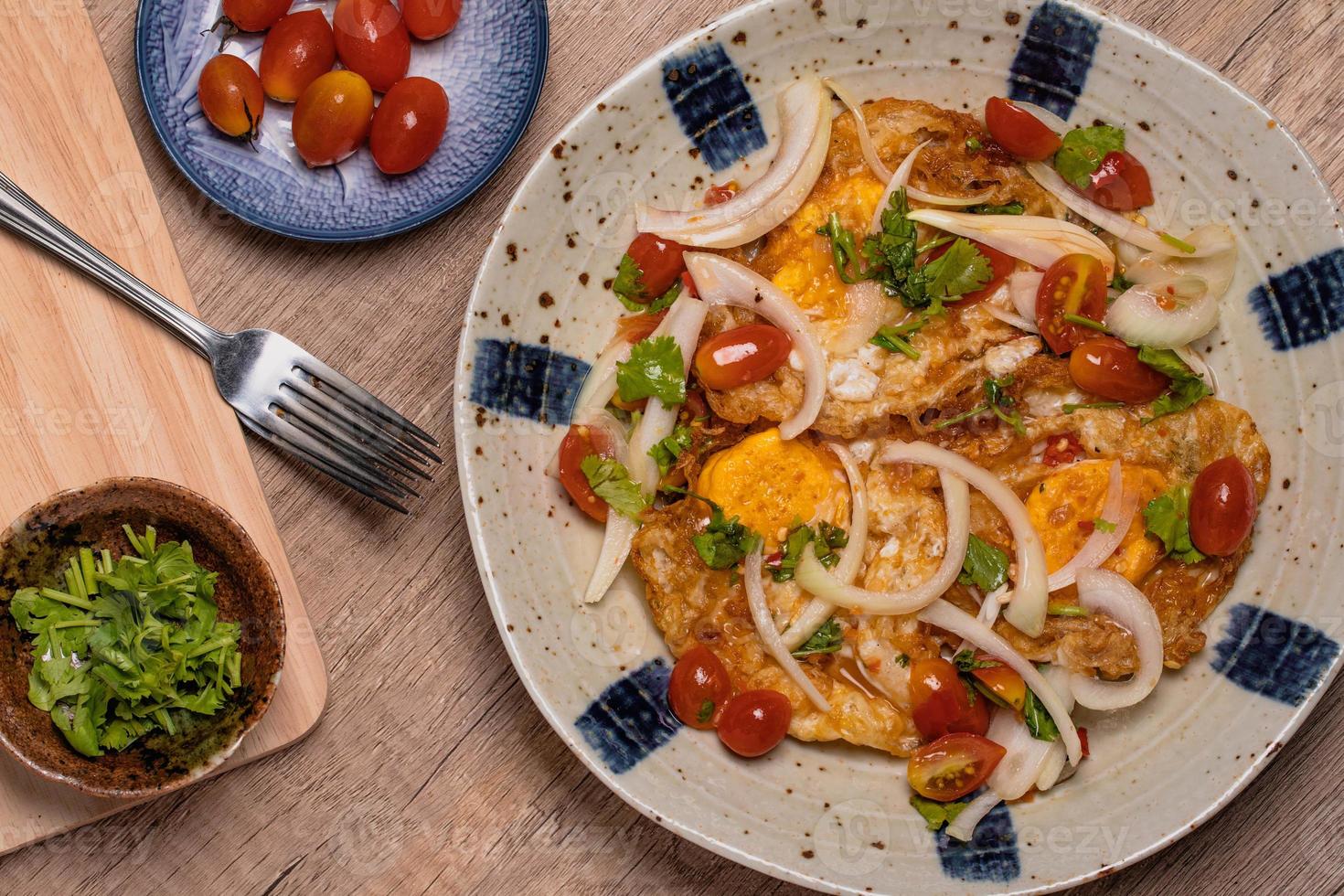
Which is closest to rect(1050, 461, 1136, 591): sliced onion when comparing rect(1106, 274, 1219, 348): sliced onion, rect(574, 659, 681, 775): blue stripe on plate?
rect(1106, 274, 1219, 348): sliced onion

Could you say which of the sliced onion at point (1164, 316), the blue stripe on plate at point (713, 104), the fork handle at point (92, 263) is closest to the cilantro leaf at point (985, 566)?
the sliced onion at point (1164, 316)

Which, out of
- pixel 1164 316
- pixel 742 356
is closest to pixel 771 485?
pixel 742 356

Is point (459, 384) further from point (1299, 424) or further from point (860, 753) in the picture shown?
point (1299, 424)

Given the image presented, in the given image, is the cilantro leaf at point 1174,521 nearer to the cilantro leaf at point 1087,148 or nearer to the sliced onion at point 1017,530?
the sliced onion at point 1017,530

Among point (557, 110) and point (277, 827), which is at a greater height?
point (557, 110)

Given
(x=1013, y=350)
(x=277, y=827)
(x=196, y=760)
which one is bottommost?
(x=277, y=827)

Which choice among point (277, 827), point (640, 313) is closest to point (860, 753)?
point (640, 313)

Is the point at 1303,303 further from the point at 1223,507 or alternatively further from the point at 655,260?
the point at 655,260

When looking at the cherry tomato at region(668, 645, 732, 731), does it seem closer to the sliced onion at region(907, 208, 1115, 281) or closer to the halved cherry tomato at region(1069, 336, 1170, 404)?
the halved cherry tomato at region(1069, 336, 1170, 404)
